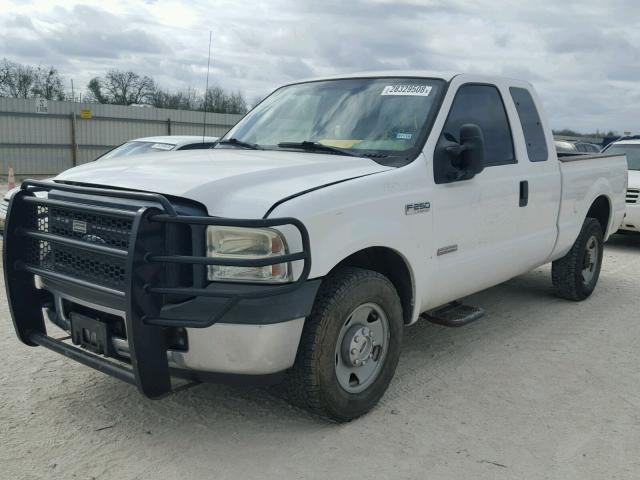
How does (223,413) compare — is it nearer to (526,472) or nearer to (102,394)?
(102,394)

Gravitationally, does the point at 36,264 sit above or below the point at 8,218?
below

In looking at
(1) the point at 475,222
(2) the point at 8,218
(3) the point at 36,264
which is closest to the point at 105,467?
(3) the point at 36,264

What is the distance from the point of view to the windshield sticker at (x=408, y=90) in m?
4.44

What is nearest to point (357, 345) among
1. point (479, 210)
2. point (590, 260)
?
point (479, 210)

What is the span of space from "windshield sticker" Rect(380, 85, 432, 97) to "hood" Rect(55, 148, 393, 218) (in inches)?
30.0

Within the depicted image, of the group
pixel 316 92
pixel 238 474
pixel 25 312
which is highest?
pixel 316 92

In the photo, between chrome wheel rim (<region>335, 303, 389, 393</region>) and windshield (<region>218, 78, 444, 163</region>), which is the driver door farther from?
chrome wheel rim (<region>335, 303, 389, 393</region>)

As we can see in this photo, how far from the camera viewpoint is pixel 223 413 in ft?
12.5

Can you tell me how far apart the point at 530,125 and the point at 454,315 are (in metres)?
1.71

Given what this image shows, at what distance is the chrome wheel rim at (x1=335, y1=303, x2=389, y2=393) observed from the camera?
11.8ft

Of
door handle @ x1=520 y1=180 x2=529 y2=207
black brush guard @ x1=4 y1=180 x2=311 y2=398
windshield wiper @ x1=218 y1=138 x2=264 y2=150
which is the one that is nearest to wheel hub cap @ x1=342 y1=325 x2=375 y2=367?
black brush guard @ x1=4 y1=180 x2=311 y2=398

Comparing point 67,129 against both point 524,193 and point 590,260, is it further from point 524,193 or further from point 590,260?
point 524,193

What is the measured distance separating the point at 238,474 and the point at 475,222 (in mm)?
2329

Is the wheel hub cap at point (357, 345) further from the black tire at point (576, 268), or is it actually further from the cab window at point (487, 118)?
the black tire at point (576, 268)
